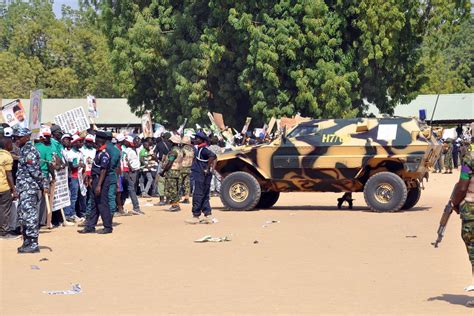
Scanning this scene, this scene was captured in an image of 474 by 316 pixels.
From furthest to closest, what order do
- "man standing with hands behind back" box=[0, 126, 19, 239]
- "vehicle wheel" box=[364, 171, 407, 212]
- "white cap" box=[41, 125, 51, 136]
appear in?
1. "vehicle wheel" box=[364, 171, 407, 212]
2. "white cap" box=[41, 125, 51, 136]
3. "man standing with hands behind back" box=[0, 126, 19, 239]

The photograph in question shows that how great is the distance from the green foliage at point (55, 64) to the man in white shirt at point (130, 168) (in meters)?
49.1

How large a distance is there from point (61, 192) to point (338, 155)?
670cm

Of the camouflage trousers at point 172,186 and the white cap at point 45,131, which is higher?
the white cap at point 45,131

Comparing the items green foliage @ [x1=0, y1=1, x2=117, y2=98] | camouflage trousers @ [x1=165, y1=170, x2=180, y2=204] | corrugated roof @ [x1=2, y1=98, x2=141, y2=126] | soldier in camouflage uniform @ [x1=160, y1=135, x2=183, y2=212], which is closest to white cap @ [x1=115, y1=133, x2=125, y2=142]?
soldier in camouflage uniform @ [x1=160, y1=135, x2=183, y2=212]

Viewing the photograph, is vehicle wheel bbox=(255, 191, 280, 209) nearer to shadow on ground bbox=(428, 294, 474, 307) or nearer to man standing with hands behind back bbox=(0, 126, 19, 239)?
man standing with hands behind back bbox=(0, 126, 19, 239)

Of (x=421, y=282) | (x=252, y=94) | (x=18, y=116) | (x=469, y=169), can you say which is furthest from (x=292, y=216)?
(x=252, y=94)

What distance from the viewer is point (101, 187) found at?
17328 mm

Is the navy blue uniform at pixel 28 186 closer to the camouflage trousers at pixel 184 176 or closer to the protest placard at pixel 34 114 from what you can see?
the protest placard at pixel 34 114

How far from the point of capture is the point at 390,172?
2217 cm

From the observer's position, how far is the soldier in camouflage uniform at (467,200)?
9906mm

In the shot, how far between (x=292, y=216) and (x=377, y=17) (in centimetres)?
2041

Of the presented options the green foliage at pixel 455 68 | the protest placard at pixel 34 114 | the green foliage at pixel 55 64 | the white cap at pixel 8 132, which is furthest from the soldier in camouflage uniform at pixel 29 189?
the green foliage at pixel 455 68

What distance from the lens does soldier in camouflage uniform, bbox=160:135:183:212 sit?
2200cm

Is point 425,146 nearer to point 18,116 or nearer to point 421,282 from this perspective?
point 18,116
